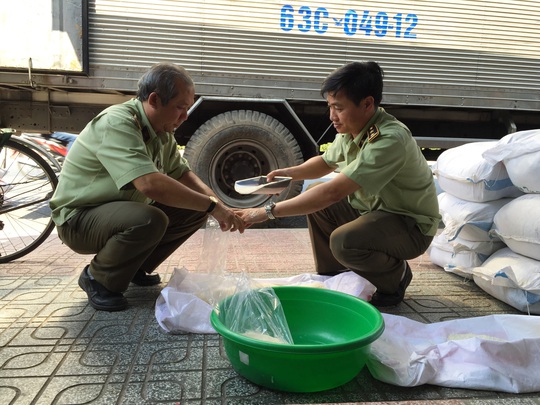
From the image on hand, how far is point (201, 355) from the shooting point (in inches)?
75.1

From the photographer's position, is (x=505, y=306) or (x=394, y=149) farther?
(x=505, y=306)

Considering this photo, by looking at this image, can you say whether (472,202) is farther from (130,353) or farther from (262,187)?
(130,353)

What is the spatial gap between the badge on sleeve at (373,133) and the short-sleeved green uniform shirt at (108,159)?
108 centimetres

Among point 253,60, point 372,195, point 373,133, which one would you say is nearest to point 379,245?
point 372,195

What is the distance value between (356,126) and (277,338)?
1181mm

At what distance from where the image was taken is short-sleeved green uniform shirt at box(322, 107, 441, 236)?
7.12ft

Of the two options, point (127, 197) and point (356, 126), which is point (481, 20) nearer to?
point (356, 126)

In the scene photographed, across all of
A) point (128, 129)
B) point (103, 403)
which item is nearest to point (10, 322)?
point (103, 403)

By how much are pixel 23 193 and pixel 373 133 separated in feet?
8.79

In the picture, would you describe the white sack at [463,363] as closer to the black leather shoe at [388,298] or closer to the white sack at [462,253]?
the black leather shoe at [388,298]

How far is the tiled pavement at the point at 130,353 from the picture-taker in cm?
160

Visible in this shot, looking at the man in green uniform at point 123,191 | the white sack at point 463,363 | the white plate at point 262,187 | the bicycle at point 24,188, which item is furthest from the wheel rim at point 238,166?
the white sack at point 463,363

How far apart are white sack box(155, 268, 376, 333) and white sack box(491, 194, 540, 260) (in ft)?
2.69

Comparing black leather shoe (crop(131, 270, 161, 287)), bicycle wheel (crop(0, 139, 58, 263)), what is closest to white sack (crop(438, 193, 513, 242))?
black leather shoe (crop(131, 270, 161, 287))
